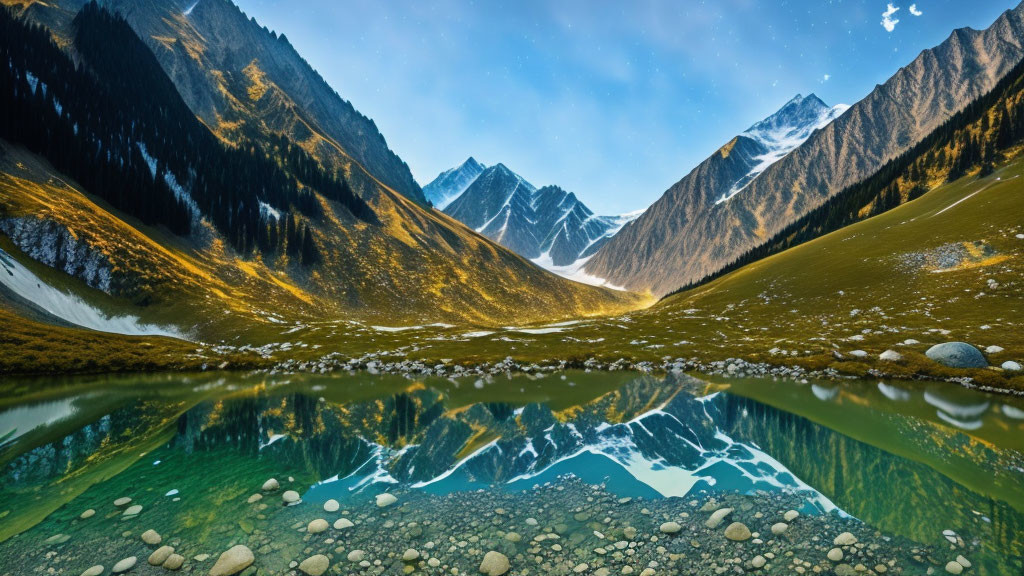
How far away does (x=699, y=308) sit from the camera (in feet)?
298

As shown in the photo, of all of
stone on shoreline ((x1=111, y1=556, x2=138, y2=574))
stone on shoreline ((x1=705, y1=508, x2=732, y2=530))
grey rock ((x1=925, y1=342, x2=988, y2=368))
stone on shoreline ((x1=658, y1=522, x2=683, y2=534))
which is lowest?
stone on shoreline ((x1=111, y1=556, x2=138, y2=574))

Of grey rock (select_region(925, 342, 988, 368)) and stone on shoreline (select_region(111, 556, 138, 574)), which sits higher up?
grey rock (select_region(925, 342, 988, 368))

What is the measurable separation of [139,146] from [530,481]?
5838 inches

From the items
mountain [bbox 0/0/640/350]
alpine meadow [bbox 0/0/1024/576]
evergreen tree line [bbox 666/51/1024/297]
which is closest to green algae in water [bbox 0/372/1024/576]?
alpine meadow [bbox 0/0/1024/576]

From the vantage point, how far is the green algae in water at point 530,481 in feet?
34.7

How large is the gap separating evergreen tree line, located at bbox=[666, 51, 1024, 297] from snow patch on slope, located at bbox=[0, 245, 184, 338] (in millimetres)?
175702

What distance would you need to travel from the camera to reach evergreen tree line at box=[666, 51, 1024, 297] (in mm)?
113812

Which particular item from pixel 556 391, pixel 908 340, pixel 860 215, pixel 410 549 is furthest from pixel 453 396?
pixel 860 215

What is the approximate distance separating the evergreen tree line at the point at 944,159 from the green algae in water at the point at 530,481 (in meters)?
133

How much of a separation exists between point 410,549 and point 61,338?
59.3 meters

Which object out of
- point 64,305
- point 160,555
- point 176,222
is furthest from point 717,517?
point 176,222

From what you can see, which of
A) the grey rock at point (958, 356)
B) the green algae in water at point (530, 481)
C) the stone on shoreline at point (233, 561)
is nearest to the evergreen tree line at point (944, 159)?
the grey rock at point (958, 356)

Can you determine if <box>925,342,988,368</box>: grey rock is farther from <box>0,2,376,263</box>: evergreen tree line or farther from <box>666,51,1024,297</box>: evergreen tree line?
<box>0,2,376,263</box>: evergreen tree line

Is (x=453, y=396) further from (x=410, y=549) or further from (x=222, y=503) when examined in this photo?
(x=410, y=549)
